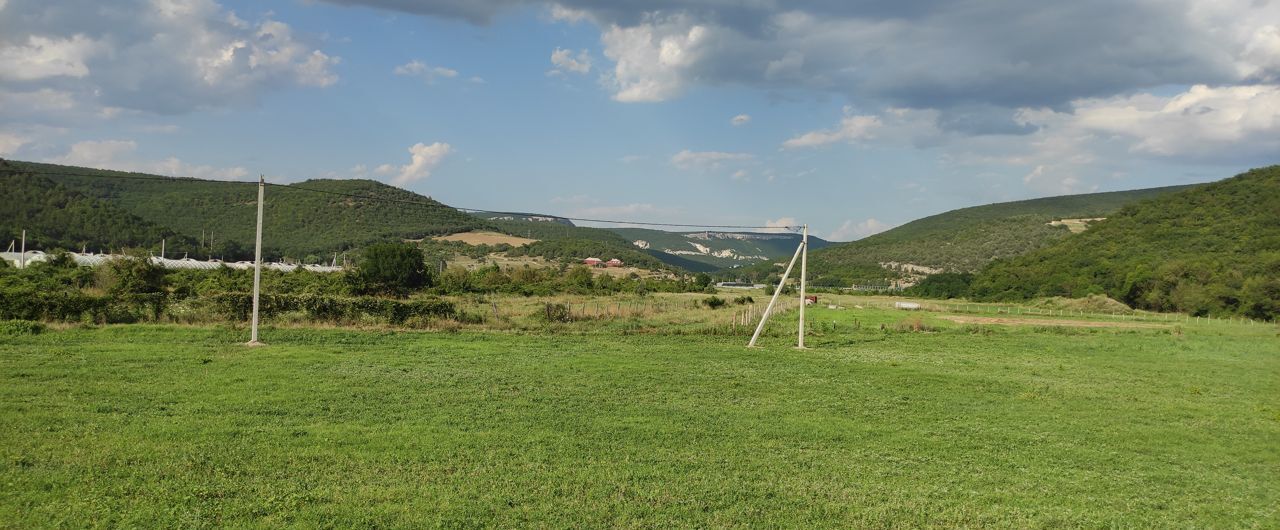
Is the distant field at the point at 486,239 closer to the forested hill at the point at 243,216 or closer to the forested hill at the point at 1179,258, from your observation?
Result: the forested hill at the point at 243,216

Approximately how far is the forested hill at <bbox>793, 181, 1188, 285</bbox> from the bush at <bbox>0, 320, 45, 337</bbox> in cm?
12371

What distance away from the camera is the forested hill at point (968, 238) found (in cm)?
13138

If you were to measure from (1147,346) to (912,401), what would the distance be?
22.1 meters

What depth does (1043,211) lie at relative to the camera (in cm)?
16262

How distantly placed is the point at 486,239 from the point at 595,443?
4484 inches

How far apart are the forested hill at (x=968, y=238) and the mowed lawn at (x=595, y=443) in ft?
391

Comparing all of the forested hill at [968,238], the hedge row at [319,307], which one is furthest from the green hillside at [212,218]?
the hedge row at [319,307]

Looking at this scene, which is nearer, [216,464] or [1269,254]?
[216,464]

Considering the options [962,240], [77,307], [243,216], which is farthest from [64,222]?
[962,240]

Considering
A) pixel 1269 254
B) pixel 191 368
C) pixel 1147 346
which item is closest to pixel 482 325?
pixel 191 368

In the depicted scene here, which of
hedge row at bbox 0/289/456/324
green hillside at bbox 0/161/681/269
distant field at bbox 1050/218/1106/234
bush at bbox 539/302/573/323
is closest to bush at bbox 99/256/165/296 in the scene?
hedge row at bbox 0/289/456/324

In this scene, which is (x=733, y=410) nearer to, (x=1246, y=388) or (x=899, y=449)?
(x=899, y=449)

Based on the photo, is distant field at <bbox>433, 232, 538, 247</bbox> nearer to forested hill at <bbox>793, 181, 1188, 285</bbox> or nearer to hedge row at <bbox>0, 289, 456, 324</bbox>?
forested hill at <bbox>793, 181, 1188, 285</bbox>

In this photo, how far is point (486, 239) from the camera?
120688 mm
